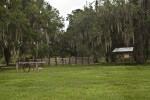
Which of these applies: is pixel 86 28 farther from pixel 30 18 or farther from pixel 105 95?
pixel 105 95

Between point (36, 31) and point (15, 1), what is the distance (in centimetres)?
701

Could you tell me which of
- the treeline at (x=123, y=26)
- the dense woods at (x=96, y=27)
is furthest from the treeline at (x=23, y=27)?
the treeline at (x=123, y=26)

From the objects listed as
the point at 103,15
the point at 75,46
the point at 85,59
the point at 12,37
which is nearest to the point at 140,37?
the point at 103,15

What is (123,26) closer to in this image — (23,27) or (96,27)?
(96,27)

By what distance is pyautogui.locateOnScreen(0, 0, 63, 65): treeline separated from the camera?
80.2ft

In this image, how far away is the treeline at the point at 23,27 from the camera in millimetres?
24438

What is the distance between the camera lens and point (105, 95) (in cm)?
749

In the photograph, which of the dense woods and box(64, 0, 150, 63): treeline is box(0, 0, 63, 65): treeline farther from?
box(64, 0, 150, 63): treeline

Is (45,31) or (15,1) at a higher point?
(15,1)

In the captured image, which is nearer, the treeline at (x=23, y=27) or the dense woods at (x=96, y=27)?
the treeline at (x=23, y=27)

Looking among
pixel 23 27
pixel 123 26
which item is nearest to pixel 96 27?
pixel 123 26

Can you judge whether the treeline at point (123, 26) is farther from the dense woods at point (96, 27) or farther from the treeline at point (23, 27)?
the treeline at point (23, 27)

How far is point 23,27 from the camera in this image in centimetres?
2752

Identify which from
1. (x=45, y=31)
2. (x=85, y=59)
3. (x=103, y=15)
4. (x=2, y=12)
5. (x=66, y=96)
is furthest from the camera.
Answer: (x=85, y=59)
